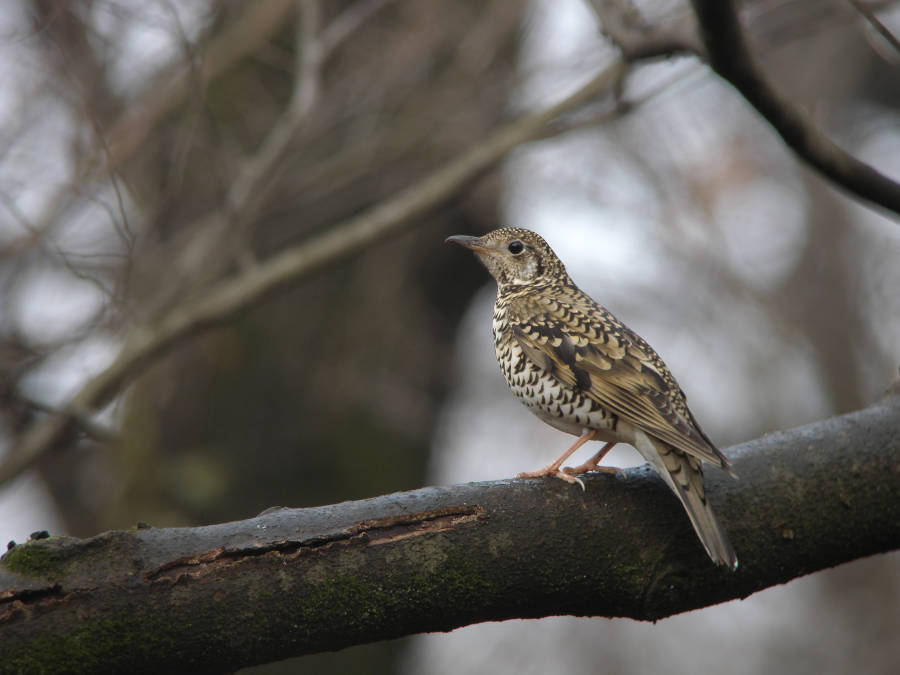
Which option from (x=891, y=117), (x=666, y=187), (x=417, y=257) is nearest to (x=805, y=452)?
(x=417, y=257)

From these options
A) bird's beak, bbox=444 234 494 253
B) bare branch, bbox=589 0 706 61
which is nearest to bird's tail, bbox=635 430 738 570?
bare branch, bbox=589 0 706 61

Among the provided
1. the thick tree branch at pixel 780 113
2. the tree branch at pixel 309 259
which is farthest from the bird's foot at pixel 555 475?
the tree branch at pixel 309 259

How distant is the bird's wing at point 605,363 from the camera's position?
139 inches

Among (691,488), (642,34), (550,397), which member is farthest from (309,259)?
(691,488)

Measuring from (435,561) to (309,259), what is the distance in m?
3.55

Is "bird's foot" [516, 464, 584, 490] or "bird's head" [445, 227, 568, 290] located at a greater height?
"bird's head" [445, 227, 568, 290]

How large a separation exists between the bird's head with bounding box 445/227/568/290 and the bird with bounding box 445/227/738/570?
0.09m

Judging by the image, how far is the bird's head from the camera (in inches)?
197

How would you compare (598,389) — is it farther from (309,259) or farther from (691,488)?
(309,259)

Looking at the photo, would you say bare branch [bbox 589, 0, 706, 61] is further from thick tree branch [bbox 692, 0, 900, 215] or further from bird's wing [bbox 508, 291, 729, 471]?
bird's wing [bbox 508, 291, 729, 471]

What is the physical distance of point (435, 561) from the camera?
283 cm

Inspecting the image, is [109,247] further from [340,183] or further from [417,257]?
[417,257]

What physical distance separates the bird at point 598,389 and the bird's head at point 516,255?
9 cm

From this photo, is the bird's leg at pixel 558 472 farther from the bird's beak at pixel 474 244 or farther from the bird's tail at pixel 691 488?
the bird's beak at pixel 474 244
